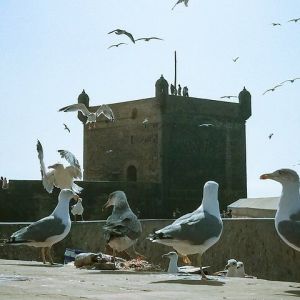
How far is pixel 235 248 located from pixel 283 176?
727cm

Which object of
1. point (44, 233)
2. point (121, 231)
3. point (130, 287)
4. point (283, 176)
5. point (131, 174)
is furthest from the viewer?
point (131, 174)

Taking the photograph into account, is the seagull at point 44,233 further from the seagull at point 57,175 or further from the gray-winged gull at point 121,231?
the seagull at point 57,175

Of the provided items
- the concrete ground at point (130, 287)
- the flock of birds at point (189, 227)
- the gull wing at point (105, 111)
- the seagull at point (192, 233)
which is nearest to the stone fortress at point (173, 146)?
the gull wing at point (105, 111)

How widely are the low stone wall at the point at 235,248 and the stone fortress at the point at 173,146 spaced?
23713mm

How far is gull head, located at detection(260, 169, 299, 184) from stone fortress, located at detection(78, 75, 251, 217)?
31115mm

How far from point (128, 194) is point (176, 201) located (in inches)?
206

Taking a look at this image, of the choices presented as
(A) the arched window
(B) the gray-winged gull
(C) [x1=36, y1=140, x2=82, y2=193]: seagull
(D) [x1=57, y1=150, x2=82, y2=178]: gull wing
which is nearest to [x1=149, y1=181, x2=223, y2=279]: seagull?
(B) the gray-winged gull

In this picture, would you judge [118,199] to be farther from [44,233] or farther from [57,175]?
[57,175]

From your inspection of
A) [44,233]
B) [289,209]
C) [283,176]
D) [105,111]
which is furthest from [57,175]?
[289,209]

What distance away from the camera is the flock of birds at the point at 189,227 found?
238 inches

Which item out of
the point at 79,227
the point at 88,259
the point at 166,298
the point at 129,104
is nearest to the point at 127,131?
the point at 129,104

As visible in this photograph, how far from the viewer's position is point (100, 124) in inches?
1706

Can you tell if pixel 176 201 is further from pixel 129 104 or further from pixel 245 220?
pixel 245 220

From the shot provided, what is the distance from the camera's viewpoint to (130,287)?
5.27m
